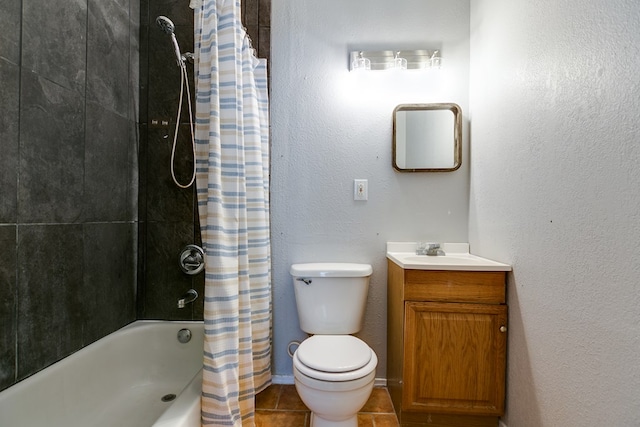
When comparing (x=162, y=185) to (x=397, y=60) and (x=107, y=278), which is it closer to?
(x=107, y=278)

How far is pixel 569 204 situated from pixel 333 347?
3.53 feet

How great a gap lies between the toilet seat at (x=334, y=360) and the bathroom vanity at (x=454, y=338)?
235mm

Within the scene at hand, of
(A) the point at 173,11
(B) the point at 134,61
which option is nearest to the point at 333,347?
(B) the point at 134,61

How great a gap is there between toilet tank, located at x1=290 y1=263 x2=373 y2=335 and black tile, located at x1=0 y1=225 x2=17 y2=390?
3.65ft

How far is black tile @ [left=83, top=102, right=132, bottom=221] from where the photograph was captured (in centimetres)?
Result: 140

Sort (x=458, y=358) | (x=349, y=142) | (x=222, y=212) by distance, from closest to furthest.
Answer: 1. (x=222, y=212)
2. (x=458, y=358)
3. (x=349, y=142)

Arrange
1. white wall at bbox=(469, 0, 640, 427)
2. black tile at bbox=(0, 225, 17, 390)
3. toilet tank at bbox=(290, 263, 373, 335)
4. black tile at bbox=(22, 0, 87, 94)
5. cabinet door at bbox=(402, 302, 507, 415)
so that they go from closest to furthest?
white wall at bbox=(469, 0, 640, 427)
black tile at bbox=(0, 225, 17, 390)
black tile at bbox=(22, 0, 87, 94)
cabinet door at bbox=(402, 302, 507, 415)
toilet tank at bbox=(290, 263, 373, 335)

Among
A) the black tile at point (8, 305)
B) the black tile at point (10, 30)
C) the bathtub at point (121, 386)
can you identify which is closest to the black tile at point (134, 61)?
the black tile at point (10, 30)

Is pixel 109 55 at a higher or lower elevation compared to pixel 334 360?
higher

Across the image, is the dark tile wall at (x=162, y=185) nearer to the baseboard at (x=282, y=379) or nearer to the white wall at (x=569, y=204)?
the baseboard at (x=282, y=379)

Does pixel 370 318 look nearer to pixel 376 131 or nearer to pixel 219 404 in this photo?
pixel 219 404

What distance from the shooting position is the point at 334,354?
4.24ft

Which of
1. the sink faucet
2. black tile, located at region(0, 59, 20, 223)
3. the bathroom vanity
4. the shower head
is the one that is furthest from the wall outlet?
black tile, located at region(0, 59, 20, 223)

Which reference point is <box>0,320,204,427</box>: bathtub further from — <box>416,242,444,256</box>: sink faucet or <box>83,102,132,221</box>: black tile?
<box>416,242,444,256</box>: sink faucet
